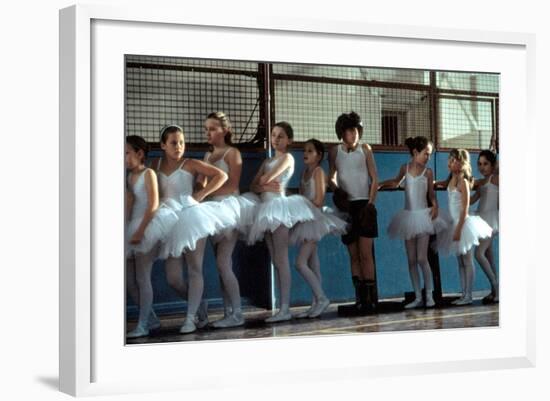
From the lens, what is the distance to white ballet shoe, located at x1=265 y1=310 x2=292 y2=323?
6.21m

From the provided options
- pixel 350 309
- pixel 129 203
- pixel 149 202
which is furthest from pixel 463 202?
pixel 129 203

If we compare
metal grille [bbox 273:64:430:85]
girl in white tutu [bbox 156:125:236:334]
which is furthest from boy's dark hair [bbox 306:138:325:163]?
girl in white tutu [bbox 156:125:236:334]

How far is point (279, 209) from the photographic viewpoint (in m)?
6.30

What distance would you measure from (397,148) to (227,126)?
3.90 feet

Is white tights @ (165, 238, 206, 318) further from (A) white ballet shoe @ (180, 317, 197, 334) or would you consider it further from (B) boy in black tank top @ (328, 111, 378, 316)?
(B) boy in black tank top @ (328, 111, 378, 316)

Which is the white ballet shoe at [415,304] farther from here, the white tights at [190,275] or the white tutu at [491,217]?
the white tights at [190,275]

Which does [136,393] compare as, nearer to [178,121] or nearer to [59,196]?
[59,196]

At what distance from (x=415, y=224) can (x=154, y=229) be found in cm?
186

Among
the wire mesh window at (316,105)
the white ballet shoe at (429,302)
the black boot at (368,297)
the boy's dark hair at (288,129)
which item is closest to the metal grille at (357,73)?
the wire mesh window at (316,105)

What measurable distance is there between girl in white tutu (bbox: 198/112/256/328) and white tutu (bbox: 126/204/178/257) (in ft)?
1.00

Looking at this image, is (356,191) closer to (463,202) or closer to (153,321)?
(463,202)

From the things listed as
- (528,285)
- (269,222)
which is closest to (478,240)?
(528,285)

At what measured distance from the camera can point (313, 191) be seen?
21.1 feet

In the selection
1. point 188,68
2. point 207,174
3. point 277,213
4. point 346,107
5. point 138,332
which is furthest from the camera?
point 346,107
